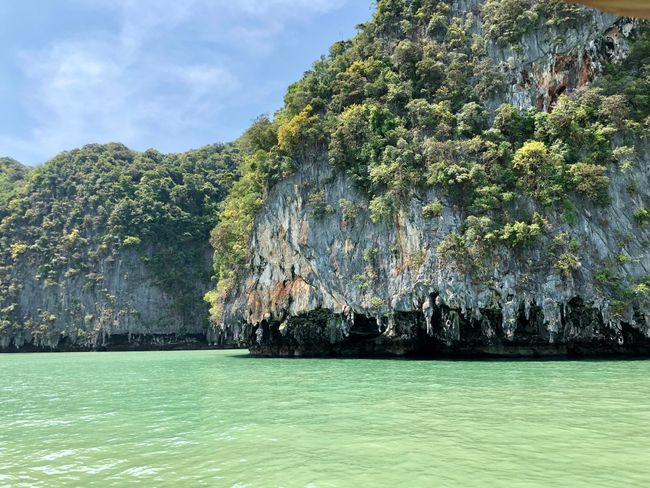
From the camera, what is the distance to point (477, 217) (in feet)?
71.0

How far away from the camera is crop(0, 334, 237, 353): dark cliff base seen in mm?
50469

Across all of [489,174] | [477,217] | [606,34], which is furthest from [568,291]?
[606,34]

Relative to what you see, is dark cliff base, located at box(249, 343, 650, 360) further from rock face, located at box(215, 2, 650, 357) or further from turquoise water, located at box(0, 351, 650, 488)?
turquoise water, located at box(0, 351, 650, 488)

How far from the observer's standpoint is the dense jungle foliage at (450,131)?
70.2 feet

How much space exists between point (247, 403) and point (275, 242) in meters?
18.1

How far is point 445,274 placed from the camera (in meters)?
21.3

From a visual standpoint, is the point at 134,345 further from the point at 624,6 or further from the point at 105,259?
the point at 624,6

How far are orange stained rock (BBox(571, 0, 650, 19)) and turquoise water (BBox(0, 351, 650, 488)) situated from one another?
4.80 m

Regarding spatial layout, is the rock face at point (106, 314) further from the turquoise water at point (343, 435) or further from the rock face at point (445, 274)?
the turquoise water at point (343, 435)

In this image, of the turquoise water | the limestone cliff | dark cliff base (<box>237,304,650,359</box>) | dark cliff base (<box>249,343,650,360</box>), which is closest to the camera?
the turquoise water

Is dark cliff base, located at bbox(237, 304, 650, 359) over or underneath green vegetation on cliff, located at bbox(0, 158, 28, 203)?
underneath

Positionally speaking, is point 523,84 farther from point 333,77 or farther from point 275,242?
point 275,242

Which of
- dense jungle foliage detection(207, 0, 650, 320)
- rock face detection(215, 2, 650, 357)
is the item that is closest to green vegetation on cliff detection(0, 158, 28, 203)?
dense jungle foliage detection(207, 0, 650, 320)

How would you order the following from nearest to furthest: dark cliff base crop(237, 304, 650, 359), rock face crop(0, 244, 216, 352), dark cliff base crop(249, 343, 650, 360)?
dark cliff base crop(237, 304, 650, 359)
dark cliff base crop(249, 343, 650, 360)
rock face crop(0, 244, 216, 352)
